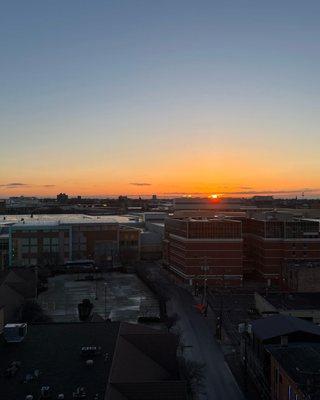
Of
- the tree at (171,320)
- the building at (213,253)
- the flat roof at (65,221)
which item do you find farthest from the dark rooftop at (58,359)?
the flat roof at (65,221)

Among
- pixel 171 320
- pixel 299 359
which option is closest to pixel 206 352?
pixel 171 320

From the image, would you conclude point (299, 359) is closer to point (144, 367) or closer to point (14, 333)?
point (144, 367)

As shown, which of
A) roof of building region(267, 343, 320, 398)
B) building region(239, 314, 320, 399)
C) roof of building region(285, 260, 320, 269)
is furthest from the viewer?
roof of building region(285, 260, 320, 269)

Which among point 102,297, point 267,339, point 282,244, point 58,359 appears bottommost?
point 102,297

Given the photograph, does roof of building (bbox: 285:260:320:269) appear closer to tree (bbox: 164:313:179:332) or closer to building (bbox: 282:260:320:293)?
building (bbox: 282:260:320:293)

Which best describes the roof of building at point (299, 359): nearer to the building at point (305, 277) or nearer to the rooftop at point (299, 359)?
the rooftop at point (299, 359)

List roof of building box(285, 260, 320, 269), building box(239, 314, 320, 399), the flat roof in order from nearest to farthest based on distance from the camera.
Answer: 1. building box(239, 314, 320, 399)
2. roof of building box(285, 260, 320, 269)
3. the flat roof

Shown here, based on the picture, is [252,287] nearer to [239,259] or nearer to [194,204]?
[239,259]

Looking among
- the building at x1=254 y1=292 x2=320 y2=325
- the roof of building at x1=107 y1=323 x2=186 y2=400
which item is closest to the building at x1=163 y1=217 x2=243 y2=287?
the building at x1=254 y1=292 x2=320 y2=325
